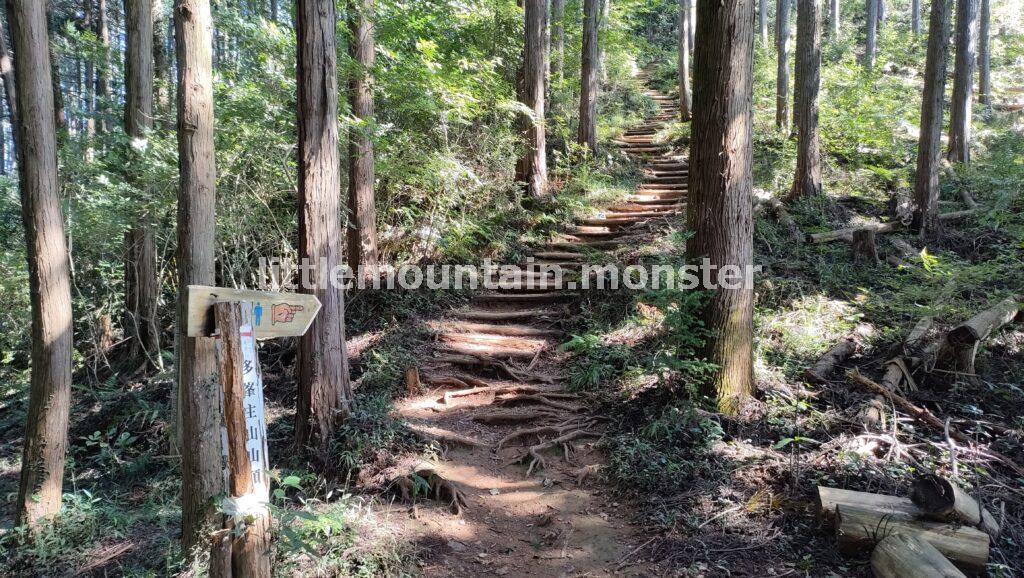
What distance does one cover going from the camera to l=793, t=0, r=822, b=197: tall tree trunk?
10.8 m

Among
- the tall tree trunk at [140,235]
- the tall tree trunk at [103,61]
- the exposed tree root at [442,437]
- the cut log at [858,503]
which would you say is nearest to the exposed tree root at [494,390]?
the exposed tree root at [442,437]

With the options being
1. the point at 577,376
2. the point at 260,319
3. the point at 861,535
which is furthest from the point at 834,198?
the point at 260,319

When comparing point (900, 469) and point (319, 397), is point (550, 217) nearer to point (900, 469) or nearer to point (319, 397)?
point (319, 397)

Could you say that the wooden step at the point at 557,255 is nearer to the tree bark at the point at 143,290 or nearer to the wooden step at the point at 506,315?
the wooden step at the point at 506,315

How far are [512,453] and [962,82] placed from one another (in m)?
13.5

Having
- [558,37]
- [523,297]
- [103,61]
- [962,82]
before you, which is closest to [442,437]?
[523,297]

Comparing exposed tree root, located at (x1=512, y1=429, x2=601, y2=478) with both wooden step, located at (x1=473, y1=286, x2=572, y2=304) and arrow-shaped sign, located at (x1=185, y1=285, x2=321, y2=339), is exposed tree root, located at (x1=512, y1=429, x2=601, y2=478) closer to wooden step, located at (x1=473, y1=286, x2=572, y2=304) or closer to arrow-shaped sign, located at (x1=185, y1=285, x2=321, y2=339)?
arrow-shaped sign, located at (x1=185, y1=285, x2=321, y2=339)

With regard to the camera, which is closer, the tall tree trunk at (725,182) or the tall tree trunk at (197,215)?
the tall tree trunk at (197,215)

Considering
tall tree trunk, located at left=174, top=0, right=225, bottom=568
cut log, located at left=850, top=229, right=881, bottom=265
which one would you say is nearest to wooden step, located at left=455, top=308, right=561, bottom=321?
tall tree trunk, located at left=174, top=0, right=225, bottom=568

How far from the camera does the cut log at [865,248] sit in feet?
27.7

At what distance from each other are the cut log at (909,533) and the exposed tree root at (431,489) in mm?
2706

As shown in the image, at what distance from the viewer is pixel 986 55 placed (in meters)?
19.9

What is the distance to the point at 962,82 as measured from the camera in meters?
12.2

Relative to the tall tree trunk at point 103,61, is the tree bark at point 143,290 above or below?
below
